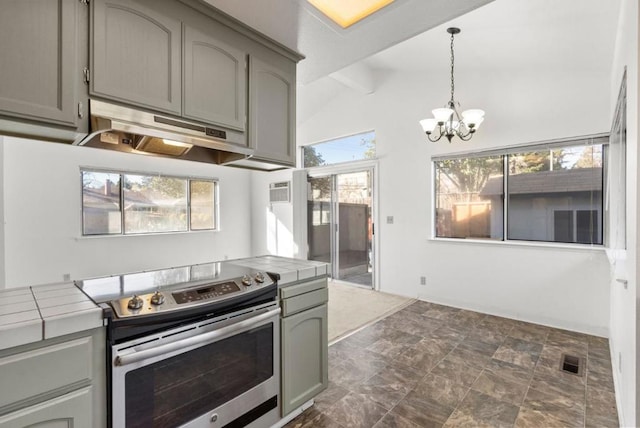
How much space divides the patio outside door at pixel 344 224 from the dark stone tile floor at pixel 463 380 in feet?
6.33

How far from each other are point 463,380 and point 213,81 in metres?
2.78

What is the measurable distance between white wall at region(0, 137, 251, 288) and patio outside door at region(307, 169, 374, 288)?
2.64 m

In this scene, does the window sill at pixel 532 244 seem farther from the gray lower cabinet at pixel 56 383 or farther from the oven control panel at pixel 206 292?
the gray lower cabinet at pixel 56 383

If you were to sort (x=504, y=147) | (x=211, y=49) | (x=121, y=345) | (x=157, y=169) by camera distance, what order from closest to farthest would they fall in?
1. (x=121, y=345)
2. (x=211, y=49)
3. (x=504, y=147)
4. (x=157, y=169)

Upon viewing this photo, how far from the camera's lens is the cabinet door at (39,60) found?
1192 millimetres

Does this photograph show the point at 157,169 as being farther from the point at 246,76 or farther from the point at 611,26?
the point at 611,26

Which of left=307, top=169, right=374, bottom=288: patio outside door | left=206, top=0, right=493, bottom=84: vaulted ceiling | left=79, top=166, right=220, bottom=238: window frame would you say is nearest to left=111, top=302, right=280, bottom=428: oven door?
left=206, top=0, right=493, bottom=84: vaulted ceiling

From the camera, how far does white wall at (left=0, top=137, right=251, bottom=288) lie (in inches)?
171

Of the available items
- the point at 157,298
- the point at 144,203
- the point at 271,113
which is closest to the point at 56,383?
the point at 157,298

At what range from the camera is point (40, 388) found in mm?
1027

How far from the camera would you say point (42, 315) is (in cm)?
107

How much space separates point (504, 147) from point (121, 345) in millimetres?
4174

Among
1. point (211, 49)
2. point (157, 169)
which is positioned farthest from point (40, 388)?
point (157, 169)

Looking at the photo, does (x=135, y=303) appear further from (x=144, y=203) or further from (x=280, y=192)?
(x=280, y=192)
